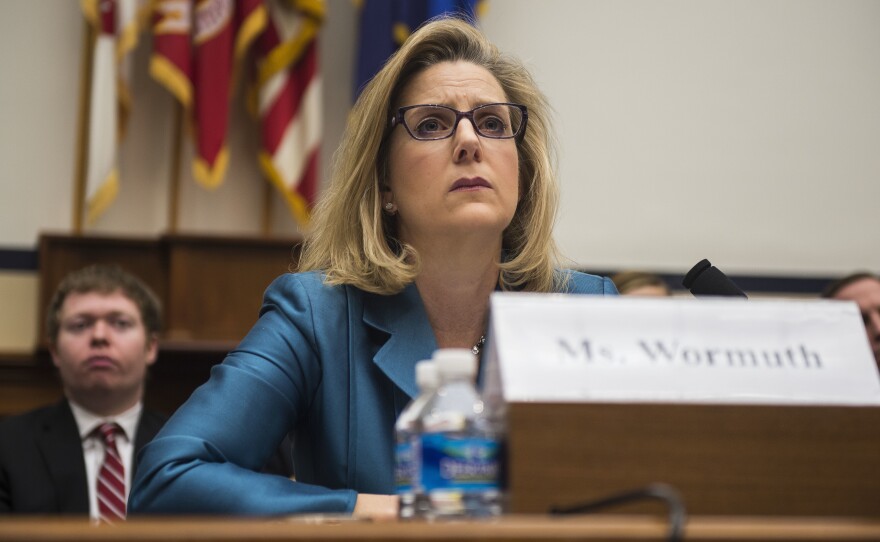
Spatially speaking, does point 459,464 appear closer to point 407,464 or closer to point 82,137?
point 407,464

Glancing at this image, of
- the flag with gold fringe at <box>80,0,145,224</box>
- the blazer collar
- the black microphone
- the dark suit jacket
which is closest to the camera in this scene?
the black microphone

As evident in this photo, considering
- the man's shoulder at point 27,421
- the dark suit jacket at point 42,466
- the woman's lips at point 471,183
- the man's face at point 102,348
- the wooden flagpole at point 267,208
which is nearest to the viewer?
the woman's lips at point 471,183

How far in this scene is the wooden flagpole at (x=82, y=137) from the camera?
5.01 meters

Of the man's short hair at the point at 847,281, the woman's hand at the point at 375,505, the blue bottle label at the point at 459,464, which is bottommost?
the woman's hand at the point at 375,505

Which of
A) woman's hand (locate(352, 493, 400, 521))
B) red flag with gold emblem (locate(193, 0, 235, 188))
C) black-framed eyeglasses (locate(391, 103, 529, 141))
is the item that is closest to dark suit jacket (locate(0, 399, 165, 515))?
red flag with gold emblem (locate(193, 0, 235, 188))

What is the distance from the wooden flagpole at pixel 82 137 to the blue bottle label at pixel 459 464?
168 inches

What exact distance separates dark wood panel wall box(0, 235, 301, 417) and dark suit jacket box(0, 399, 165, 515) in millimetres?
925

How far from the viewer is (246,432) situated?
1.65 meters

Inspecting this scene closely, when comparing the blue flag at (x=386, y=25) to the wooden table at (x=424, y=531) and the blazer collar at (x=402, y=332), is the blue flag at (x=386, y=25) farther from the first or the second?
the wooden table at (x=424, y=531)

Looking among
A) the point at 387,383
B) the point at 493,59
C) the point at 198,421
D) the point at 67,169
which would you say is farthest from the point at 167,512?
the point at 67,169

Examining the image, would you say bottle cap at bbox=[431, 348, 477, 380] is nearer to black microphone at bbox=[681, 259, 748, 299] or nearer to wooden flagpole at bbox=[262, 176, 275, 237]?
black microphone at bbox=[681, 259, 748, 299]

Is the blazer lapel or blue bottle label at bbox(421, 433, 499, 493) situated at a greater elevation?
blue bottle label at bbox(421, 433, 499, 493)

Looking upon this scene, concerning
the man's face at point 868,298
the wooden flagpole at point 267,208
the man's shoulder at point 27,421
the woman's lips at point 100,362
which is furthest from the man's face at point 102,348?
the man's face at point 868,298

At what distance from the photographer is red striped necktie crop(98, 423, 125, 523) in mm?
3473
